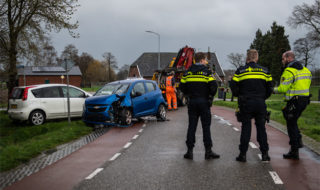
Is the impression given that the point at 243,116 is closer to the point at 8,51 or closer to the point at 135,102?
the point at 135,102

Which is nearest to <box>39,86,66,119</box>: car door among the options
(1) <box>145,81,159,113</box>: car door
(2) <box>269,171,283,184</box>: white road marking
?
(1) <box>145,81,159,113</box>: car door

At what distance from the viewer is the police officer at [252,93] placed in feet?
19.3

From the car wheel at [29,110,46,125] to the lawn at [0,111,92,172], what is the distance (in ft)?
0.80

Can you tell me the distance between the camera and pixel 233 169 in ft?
18.1

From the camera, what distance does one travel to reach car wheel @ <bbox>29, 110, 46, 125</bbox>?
39.9 feet

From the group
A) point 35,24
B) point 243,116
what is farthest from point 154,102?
point 35,24

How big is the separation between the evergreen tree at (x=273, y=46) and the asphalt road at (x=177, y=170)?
2325 inches

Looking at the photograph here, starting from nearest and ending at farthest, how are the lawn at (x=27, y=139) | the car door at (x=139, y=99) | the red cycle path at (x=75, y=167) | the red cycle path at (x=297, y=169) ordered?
the red cycle path at (x=297, y=169) → the red cycle path at (x=75, y=167) → the lawn at (x=27, y=139) → the car door at (x=139, y=99)

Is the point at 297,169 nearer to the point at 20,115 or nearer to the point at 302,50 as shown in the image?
the point at 20,115

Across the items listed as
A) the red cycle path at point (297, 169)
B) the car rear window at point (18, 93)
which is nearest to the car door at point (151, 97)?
the car rear window at point (18, 93)

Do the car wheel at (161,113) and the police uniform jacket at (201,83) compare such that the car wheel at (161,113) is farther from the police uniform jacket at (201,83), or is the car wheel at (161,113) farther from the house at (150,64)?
the house at (150,64)

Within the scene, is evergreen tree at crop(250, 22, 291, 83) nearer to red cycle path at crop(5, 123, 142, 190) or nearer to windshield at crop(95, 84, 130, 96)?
windshield at crop(95, 84, 130, 96)

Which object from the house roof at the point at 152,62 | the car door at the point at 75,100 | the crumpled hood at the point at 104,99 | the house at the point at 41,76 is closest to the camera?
the crumpled hood at the point at 104,99

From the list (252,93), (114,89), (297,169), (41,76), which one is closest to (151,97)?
(114,89)
